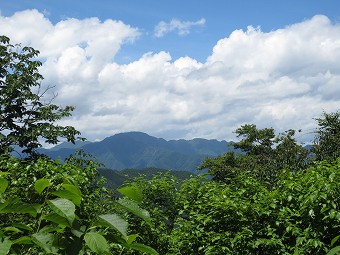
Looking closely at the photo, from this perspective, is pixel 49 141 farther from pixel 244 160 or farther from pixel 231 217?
pixel 244 160

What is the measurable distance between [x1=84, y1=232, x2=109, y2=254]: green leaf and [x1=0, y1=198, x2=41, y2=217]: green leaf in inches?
6.5

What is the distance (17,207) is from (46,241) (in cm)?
12

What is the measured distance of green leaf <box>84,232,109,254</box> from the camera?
1.04 metres

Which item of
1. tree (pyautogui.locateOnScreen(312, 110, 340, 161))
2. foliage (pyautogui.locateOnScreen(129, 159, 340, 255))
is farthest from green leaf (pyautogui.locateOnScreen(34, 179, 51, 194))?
tree (pyautogui.locateOnScreen(312, 110, 340, 161))

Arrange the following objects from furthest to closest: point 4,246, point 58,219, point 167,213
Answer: point 167,213, point 58,219, point 4,246

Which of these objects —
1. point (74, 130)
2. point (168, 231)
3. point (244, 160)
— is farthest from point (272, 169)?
point (168, 231)

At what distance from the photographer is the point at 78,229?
3.70 feet

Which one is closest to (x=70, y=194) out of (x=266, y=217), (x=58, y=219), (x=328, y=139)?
A: (x=58, y=219)

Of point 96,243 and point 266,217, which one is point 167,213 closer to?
point 266,217

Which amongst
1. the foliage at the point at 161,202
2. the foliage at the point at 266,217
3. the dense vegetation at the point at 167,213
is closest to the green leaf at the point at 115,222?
the dense vegetation at the point at 167,213

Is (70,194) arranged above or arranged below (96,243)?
above

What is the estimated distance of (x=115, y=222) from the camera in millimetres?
1077

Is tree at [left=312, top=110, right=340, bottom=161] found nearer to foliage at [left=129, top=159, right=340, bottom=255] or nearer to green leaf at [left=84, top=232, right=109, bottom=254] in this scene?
foliage at [left=129, top=159, right=340, bottom=255]

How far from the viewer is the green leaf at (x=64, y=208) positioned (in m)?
1.06
